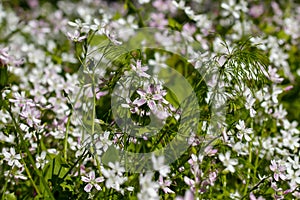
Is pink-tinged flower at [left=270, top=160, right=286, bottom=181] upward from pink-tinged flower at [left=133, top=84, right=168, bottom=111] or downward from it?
downward

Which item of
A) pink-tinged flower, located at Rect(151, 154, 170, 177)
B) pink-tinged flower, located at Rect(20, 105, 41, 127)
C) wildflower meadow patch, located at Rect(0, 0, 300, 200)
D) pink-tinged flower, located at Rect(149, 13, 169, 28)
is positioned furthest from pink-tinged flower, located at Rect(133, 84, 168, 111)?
pink-tinged flower, located at Rect(149, 13, 169, 28)

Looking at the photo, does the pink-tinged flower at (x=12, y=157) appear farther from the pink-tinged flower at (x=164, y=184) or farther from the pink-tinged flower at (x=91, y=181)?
the pink-tinged flower at (x=164, y=184)

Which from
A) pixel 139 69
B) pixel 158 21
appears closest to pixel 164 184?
pixel 139 69

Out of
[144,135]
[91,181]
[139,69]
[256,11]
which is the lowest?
[91,181]

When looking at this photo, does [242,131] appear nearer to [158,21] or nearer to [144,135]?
[144,135]

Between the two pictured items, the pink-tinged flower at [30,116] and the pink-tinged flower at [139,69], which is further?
the pink-tinged flower at [30,116]

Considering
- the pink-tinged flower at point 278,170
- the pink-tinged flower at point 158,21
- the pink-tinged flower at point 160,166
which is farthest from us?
the pink-tinged flower at point 158,21

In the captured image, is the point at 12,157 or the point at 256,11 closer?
the point at 12,157

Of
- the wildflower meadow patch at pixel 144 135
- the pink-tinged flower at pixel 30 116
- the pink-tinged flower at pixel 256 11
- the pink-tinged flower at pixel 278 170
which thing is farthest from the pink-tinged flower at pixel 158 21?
the pink-tinged flower at pixel 278 170

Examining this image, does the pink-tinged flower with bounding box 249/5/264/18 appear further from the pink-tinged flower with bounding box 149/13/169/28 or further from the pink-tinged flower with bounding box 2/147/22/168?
the pink-tinged flower with bounding box 2/147/22/168

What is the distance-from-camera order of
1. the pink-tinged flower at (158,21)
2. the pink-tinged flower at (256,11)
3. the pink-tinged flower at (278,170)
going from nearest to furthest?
the pink-tinged flower at (278,170) < the pink-tinged flower at (158,21) < the pink-tinged flower at (256,11)

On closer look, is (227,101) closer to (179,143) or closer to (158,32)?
(179,143)

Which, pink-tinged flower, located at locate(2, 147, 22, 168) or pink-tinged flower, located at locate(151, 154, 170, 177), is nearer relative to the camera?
pink-tinged flower, located at locate(151, 154, 170, 177)
